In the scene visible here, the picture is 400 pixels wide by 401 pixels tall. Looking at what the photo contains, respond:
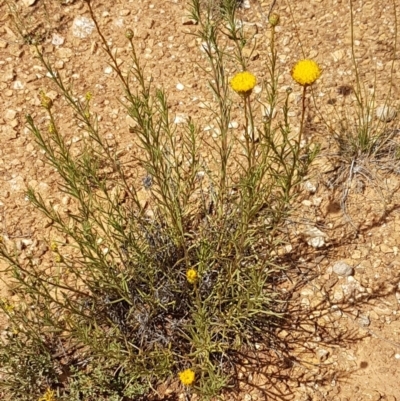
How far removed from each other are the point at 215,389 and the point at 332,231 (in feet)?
3.49

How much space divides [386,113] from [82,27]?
2.09m

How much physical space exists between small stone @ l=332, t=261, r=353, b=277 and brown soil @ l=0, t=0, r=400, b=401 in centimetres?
2

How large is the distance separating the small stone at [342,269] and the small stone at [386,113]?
0.89 meters

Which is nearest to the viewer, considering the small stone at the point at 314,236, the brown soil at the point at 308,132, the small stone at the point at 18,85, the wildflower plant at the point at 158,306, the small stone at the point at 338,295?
the wildflower plant at the point at 158,306

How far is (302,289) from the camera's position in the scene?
273 cm

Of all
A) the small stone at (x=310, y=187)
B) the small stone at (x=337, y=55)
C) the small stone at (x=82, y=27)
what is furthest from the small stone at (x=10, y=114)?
the small stone at (x=337, y=55)

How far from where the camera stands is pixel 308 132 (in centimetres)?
318

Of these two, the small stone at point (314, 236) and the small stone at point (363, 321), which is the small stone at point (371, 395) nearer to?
Result: the small stone at point (363, 321)

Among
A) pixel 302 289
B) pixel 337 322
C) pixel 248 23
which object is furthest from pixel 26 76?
pixel 337 322

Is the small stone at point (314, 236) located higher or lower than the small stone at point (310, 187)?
lower

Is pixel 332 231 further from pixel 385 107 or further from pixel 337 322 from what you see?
pixel 385 107

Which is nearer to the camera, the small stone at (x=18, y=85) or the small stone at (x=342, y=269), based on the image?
the small stone at (x=342, y=269)

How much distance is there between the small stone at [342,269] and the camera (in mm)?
2730

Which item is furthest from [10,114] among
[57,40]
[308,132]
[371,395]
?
[371,395]
